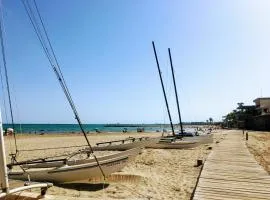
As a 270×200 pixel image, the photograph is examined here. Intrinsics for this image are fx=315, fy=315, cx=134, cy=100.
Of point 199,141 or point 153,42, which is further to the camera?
point 153,42

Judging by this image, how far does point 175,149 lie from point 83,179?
1487cm

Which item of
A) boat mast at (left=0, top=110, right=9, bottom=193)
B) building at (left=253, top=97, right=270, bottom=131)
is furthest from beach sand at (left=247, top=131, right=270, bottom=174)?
building at (left=253, top=97, right=270, bottom=131)

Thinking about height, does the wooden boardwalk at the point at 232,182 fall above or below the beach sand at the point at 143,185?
above

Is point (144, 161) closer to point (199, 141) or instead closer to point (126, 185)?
point (126, 185)

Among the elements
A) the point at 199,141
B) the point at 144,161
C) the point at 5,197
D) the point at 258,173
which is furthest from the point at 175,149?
the point at 5,197

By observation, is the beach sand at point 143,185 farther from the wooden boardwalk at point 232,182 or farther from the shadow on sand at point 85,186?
the wooden boardwalk at point 232,182

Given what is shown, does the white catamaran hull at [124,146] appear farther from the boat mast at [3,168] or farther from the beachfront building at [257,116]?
the beachfront building at [257,116]

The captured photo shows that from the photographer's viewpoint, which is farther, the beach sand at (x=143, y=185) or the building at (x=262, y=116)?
the building at (x=262, y=116)

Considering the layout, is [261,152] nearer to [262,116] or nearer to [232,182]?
[232,182]

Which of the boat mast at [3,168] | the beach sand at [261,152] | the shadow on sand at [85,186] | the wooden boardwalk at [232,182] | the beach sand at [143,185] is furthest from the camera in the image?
the beach sand at [261,152]

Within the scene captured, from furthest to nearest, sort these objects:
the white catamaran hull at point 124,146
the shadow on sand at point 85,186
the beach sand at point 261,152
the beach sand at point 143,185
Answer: the white catamaran hull at point 124,146
the beach sand at point 261,152
the shadow on sand at point 85,186
the beach sand at point 143,185

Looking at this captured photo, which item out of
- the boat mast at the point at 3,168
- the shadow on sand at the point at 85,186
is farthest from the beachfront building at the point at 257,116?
the boat mast at the point at 3,168

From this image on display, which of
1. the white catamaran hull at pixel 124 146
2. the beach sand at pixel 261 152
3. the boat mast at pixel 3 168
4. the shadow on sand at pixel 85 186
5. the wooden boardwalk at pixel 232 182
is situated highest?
the boat mast at pixel 3 168

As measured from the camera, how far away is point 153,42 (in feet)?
118
